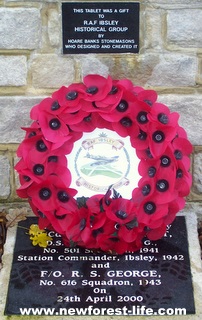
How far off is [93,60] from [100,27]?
5.8 inches

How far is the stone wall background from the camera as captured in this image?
108 inches

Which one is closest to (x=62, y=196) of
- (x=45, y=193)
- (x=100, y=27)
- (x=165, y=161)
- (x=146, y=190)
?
(x=45, y=193)

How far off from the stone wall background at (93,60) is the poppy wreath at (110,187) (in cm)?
20

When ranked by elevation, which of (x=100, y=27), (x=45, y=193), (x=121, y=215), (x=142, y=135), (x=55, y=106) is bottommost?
(x=121, y=215)

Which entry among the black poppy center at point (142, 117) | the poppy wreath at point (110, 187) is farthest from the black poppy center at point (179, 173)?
the black poppy center at point (142, 117)

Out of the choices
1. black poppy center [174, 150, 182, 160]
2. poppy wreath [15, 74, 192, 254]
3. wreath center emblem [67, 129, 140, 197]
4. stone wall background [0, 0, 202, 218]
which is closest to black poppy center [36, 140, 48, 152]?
poppy wreath [15, 74, 192, 254]

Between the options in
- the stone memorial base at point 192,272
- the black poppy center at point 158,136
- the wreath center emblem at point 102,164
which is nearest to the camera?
the stone memorial base at point 192,272

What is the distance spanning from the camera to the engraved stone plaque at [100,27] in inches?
108

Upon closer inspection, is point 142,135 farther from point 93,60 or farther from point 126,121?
point 93,60

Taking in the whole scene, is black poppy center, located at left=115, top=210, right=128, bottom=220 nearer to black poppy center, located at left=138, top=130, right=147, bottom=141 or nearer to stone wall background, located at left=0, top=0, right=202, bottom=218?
black poppy center, located at left=138, top=130, right=147, bottom=141

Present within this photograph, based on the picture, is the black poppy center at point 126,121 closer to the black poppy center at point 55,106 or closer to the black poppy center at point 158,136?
the black poppy center at point 158,136

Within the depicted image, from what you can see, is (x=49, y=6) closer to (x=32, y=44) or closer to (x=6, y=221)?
(x=32, y=44)

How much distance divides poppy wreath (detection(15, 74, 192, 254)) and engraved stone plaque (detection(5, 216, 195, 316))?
8cm

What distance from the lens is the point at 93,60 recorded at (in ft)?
9.24
